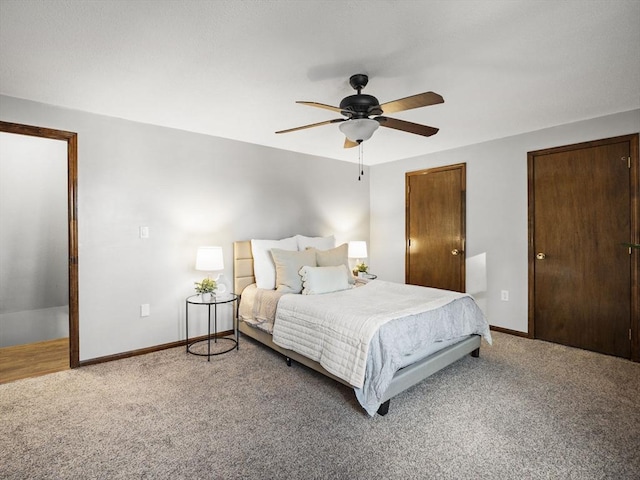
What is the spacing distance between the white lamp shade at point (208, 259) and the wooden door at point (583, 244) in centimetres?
345

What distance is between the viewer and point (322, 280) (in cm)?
343

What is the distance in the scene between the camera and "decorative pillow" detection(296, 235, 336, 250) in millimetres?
4281

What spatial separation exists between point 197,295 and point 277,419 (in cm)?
194

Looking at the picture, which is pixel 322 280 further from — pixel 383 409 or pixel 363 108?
pixel 363 108

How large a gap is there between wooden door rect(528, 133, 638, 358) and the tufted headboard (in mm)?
3223

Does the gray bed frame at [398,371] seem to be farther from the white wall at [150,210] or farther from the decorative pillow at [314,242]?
the decorative pillow at [314,242]

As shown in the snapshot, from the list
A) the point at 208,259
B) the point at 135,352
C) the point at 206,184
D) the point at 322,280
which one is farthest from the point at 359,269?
the point at 135,352

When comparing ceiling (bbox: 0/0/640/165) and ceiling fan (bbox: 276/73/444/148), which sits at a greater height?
ceiling (bbox: 0/0/640/165)

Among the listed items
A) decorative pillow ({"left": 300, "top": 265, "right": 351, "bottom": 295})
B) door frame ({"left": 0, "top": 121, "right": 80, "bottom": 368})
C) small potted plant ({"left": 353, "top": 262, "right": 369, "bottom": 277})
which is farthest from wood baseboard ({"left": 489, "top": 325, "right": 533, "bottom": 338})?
door frame ({"left": 0, "top": 121, "right": 80, "bottom": 368})

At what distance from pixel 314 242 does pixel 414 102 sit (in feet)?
8.28

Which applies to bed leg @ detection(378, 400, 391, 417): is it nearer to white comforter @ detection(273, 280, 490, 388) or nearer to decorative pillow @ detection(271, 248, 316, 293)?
white comforter @ detection(273, 280, 490, 388)

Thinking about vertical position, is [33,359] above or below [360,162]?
below

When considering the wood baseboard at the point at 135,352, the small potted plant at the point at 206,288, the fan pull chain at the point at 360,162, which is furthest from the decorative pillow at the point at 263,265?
the fan pull chain at the point at 360,162

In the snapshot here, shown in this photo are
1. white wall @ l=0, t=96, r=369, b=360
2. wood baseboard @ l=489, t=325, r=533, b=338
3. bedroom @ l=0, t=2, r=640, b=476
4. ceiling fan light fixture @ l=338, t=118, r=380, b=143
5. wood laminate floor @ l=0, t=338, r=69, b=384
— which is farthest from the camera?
wood baseboard @ l=489, t=325, r=533, b=338
